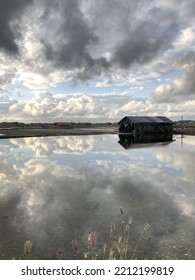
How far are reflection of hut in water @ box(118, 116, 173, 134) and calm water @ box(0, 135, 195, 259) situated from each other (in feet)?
143

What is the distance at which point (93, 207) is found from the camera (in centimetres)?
1068

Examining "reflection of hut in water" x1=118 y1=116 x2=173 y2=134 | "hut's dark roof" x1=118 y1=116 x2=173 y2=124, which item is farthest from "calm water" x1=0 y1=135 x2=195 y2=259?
"hut's dark roof" x1=118 y1=116 x2=173 y2=124

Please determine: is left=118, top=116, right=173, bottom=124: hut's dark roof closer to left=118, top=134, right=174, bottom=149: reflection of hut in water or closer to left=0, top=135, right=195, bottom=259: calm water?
left=118, top=134, right=174, bottom=149: reflection of hut in water

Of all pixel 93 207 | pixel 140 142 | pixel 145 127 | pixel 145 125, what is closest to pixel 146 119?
pixel 145 125

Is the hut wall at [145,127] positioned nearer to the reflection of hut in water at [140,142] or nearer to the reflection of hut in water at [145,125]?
the reflection of hut in water at [145,125]

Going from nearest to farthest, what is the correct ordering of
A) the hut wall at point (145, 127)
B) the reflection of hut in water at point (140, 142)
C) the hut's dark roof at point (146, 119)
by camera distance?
the reflection of hut in water at point (140, 142) → the hut wall at point (145, 127) → the hut's dark roof at point (146, 119)

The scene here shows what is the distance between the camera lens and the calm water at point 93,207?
755 centimetres

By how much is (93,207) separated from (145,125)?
178 feet

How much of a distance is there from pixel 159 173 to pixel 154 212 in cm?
720

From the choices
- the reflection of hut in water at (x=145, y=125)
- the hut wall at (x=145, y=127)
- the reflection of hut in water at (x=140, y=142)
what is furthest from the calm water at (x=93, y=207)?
the reflection of hut in water at (x=145, y=125)

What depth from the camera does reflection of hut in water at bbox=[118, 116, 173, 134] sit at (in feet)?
206

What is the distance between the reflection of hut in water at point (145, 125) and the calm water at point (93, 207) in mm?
43507

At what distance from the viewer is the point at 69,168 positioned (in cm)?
1866

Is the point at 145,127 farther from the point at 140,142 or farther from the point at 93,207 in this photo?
the point at 93,207
